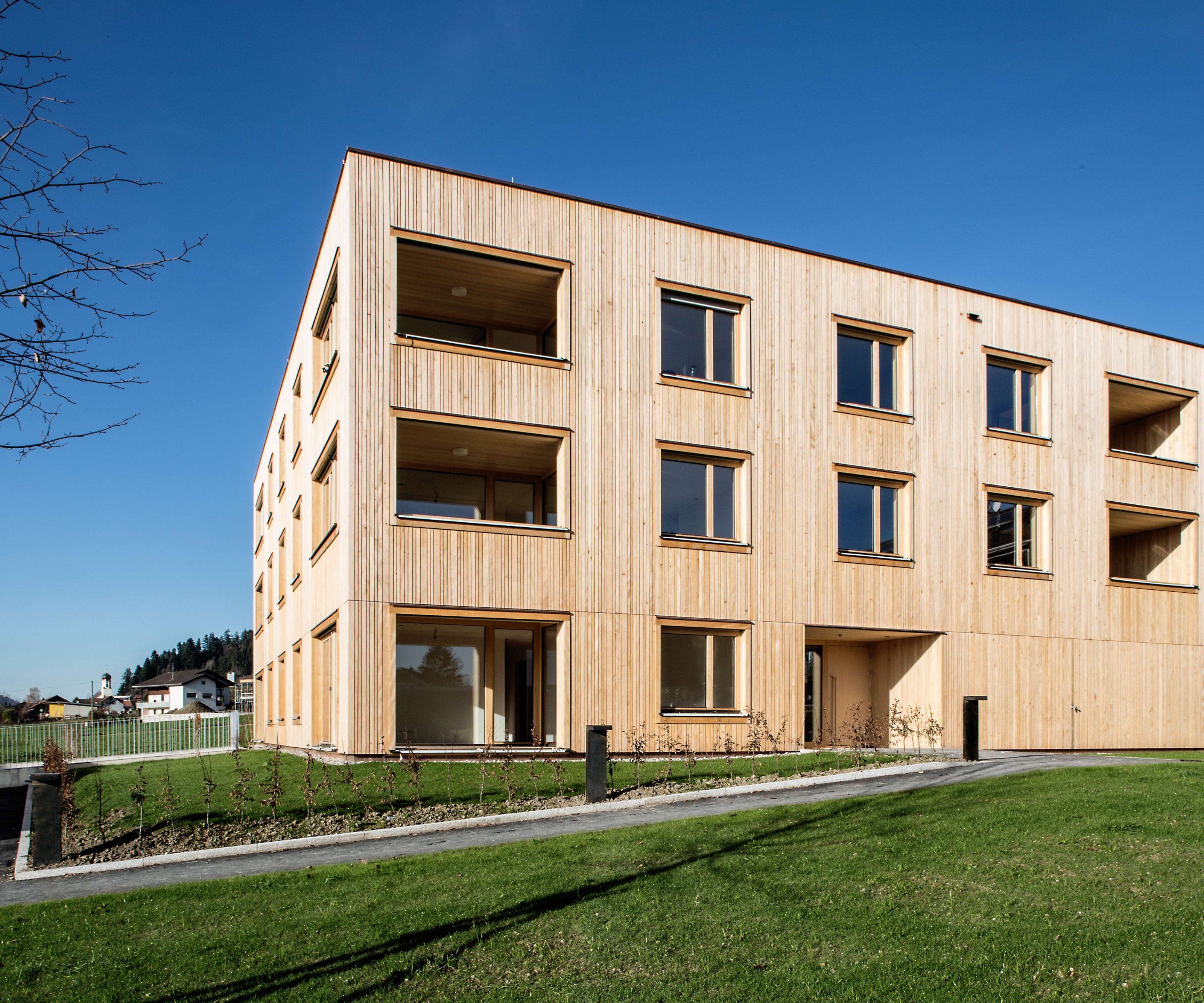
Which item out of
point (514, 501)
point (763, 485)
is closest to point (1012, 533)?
point (763, 485)

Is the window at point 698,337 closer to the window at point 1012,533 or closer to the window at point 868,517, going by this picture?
the window at point 868,517


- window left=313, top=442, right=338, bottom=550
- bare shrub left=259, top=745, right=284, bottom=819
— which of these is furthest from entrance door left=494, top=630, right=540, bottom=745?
bare shrub left=259, top=745, right=284, bottom=819

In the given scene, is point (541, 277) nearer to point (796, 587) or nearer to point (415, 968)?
point (796, 587)

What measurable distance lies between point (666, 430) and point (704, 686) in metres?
5.05

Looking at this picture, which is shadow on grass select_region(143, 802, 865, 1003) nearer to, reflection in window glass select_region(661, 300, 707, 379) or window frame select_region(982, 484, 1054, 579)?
reflection in window glass select_region(661, 300, 707, 379)

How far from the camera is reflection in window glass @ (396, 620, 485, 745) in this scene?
18.9m

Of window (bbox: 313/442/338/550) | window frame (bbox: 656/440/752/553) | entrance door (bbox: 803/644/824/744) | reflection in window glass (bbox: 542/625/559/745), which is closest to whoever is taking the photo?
reflection in window glass (bbox: 542/625/559/745)

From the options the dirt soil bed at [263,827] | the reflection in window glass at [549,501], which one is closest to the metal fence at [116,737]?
the reflection in window glass at [549,501]

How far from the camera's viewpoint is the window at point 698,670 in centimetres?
1995

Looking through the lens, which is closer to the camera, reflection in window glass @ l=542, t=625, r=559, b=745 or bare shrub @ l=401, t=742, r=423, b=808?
bare shrub @ l=401, t=742, r=423, b=808

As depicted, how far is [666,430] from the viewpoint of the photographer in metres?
20.4

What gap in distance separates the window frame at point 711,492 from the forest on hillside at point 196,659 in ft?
484

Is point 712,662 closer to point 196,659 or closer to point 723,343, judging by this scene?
point 723,343

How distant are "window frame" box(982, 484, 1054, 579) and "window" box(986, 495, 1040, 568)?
0.7 inches
